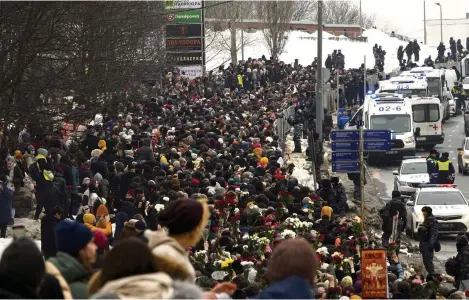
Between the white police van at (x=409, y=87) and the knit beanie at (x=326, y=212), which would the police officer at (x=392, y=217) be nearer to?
the knit beanie at (x=326, y=212)

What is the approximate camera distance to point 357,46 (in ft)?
323

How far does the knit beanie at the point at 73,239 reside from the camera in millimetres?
7090

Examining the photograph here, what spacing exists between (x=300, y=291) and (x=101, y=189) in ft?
62.5

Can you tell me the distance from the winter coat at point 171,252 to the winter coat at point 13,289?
637mm

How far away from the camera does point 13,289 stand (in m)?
6.09

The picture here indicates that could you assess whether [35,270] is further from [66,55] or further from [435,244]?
[66,55]

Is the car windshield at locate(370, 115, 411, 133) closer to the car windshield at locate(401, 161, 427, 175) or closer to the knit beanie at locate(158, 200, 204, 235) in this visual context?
the car windshield at locate(401, 161, 427, 175)

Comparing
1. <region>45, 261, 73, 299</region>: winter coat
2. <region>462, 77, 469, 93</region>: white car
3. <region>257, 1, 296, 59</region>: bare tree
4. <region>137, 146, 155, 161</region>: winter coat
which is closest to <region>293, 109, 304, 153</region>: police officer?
<region>137, 146, 155, 161</region>: winter coat

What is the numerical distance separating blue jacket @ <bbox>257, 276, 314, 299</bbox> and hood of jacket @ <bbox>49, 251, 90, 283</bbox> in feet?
3.58

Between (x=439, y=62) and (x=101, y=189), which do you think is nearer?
(x=101, y=189)

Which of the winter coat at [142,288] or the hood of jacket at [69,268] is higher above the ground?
the winter coat at [142,288]

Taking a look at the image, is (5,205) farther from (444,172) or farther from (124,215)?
(444,172)

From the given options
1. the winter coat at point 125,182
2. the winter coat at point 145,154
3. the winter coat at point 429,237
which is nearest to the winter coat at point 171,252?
the winter coat at point 429,237

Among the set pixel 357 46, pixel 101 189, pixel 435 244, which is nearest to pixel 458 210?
pixel 435 244
